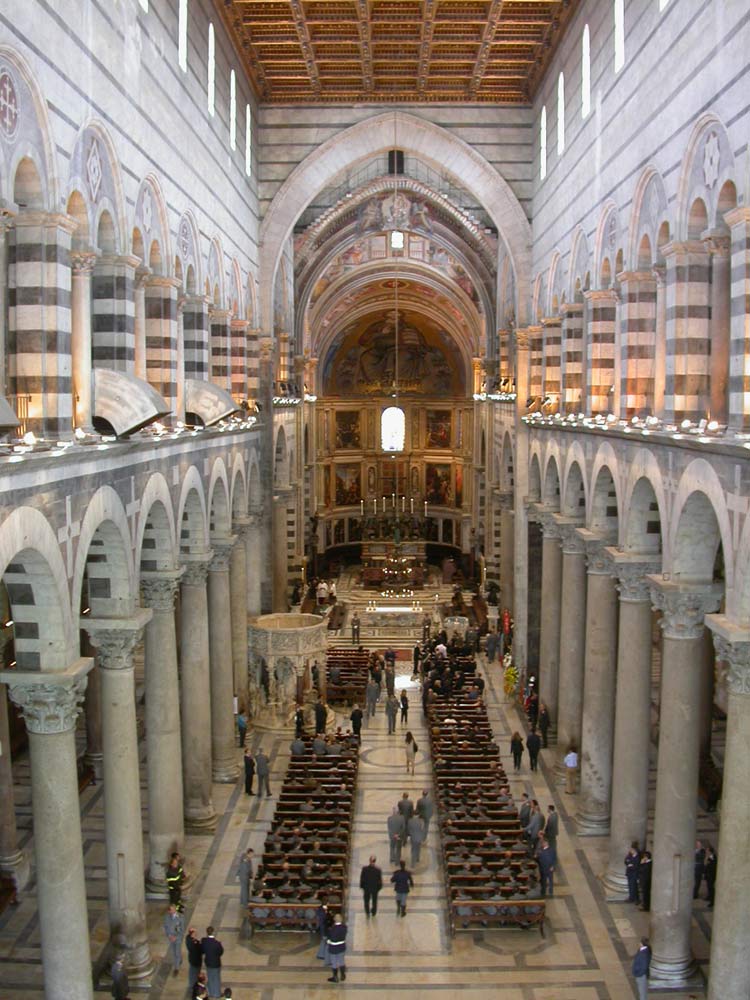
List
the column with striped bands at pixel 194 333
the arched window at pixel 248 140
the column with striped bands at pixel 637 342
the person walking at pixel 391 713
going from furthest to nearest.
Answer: the arched window at pixel 248 140 → the person walking at pixel 391 713 → the column with striped bands at pixel 194 333 → the column with striped bands at pixel 637 342


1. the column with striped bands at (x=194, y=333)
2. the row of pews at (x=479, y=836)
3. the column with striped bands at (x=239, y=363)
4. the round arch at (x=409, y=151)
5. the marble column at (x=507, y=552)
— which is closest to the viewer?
the row of pews at (x=479, y=836)

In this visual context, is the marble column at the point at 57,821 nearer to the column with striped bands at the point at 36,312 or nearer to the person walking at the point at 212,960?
the person walking at the point at 212,960

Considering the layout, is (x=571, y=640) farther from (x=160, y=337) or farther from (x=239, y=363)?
(x=239, y=363)

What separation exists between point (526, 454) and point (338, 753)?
1166cm

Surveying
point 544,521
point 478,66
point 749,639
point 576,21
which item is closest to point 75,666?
point 749,639

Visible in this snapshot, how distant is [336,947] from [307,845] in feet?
13.9

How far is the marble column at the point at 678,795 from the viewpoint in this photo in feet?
56.6

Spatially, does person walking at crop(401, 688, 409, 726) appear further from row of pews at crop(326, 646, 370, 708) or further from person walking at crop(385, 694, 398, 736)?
row of pews at crop(326, 646, 370, 708)

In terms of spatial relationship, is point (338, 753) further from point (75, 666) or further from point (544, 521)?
point (75, 666)

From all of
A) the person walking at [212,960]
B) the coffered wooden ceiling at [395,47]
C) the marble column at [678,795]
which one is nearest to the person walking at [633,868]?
the marble column at [678,795]

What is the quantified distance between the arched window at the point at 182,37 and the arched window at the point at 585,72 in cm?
880

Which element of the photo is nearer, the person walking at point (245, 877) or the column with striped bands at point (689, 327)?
the column with striped bands at point (689, 327)

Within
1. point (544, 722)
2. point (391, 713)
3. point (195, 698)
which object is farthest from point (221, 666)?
point (544, 722)

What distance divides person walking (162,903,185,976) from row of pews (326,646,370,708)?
16509mm
